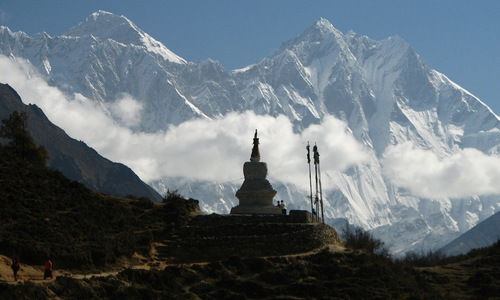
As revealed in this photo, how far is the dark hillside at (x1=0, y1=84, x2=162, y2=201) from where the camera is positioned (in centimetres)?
18212

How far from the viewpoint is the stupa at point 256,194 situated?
7162 centimetres

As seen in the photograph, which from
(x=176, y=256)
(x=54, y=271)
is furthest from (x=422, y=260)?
(x=54, y=271)

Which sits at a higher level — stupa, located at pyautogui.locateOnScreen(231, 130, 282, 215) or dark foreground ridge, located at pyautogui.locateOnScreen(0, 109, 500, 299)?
stupa, located at pyautogui.locateOnScreen(231, 130, 282, 215)

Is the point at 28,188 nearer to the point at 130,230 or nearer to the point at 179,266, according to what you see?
the point at 130,230

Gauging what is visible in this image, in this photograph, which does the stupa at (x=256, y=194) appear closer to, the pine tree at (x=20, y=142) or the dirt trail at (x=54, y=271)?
the dirt trail at (x=54, y=271)

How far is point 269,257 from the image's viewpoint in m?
58.6

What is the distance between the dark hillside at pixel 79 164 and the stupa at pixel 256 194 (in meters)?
103

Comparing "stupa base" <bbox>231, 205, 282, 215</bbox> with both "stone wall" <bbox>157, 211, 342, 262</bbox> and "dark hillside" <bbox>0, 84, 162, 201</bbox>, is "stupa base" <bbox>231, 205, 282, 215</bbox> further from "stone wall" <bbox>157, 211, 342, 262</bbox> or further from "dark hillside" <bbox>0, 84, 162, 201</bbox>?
"dark hillside" <bbox>0, 84, 162, 201</bbox>

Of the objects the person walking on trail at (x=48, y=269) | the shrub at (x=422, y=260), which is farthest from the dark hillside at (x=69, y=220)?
the shrub at (x=422, y=260)

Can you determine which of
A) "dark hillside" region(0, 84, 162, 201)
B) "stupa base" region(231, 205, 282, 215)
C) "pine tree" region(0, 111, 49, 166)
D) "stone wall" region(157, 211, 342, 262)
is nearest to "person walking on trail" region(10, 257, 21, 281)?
"stone wall" region(157, 211, 342, 262)

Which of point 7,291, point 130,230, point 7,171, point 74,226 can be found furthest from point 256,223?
point 7,291

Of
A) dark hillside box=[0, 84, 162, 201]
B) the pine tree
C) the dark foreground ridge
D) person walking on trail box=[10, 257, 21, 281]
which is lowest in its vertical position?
person walking on trail box=[10, 257, 21, 281]

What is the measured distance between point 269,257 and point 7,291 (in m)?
18.9

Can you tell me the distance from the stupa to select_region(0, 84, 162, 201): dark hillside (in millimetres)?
103371
